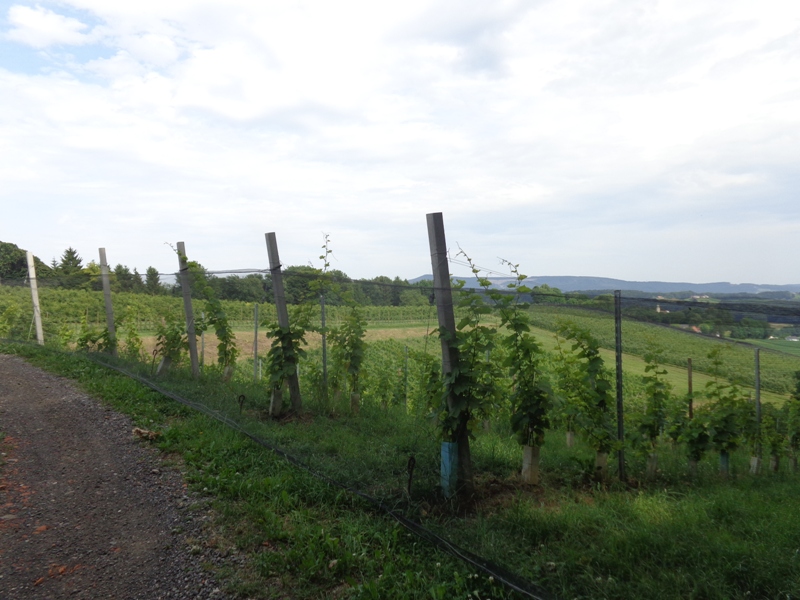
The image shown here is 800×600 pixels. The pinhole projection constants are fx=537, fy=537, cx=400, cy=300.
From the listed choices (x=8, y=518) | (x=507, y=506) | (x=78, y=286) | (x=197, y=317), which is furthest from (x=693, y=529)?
(x=78, y=286)

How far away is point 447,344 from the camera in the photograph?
4.61 meters

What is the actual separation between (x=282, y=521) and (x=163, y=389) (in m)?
4.93

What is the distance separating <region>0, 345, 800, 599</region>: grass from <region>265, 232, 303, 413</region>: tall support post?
40.8 inches

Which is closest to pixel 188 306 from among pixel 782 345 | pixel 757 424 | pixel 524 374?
pixel 524 374

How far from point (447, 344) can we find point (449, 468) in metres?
1.06

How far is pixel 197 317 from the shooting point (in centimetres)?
979

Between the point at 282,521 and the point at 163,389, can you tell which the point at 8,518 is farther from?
the point at 163,389

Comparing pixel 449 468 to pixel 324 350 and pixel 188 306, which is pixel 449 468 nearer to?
pixel 324 350

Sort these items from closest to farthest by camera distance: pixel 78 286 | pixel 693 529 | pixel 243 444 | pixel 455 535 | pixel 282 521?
pixel 693 529 < pixel 455 535 < pixel 282 521 < pixel 243 444 < pixel 78 286

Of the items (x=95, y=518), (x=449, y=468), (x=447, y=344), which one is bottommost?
(x=95, y=518)

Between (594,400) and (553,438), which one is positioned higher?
(594,400)

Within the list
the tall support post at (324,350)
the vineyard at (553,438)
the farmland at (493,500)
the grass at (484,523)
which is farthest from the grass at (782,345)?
the tall support post at (324,350)

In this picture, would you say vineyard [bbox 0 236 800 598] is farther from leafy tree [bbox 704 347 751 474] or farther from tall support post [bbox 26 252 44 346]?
tall support post [bbox 26 252 44 346]

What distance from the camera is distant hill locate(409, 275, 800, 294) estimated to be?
5.16 metres
